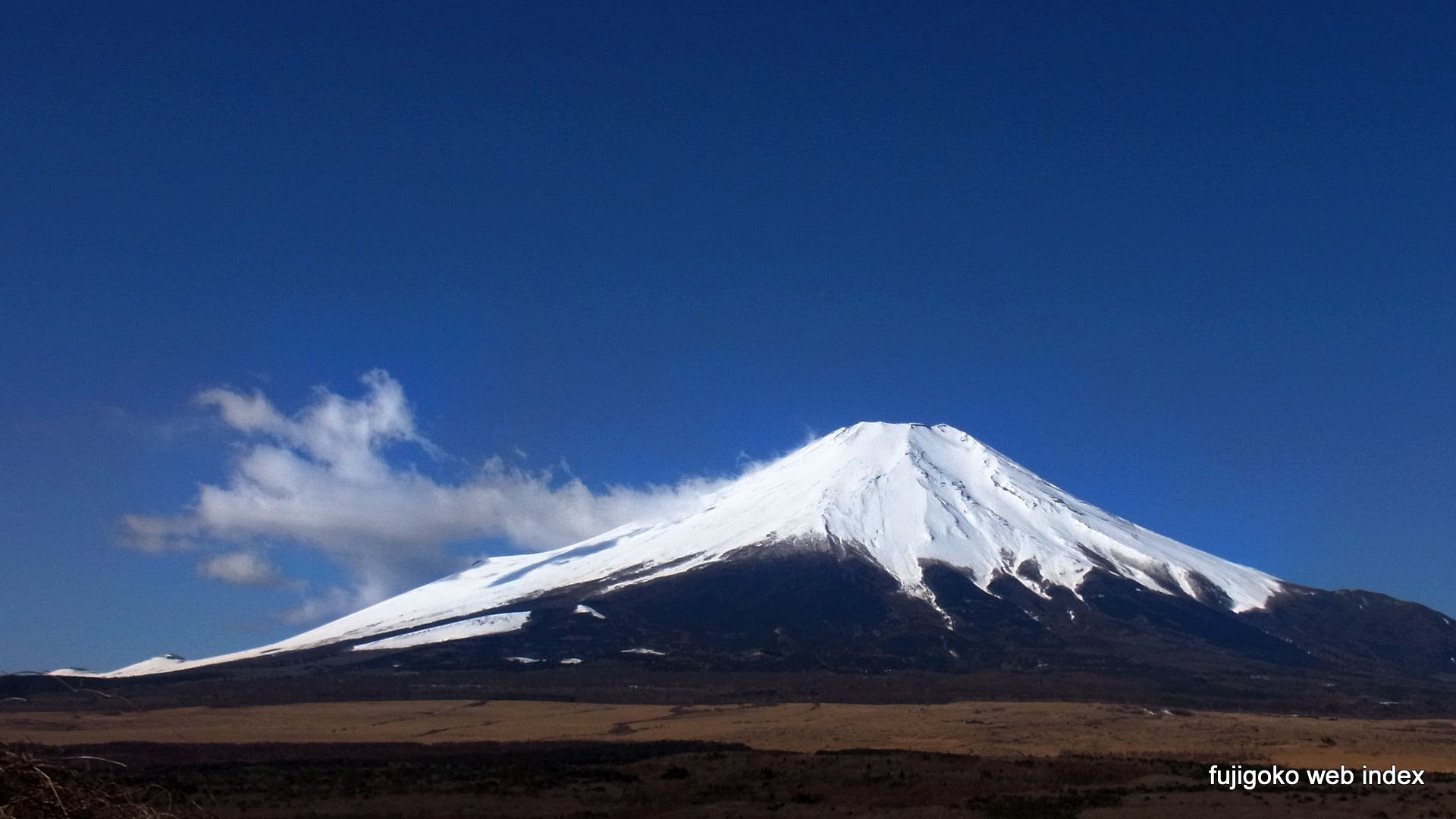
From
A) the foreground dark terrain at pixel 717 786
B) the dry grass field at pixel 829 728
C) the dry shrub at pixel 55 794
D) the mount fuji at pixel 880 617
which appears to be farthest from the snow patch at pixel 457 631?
the dry shrub at pixel 55 794

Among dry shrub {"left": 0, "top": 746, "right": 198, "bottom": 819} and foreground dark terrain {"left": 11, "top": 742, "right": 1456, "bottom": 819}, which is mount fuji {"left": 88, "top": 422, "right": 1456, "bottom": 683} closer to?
foreground dark terrain {"left": 11, "top": 742, "right": 1456, "bottom": 819}

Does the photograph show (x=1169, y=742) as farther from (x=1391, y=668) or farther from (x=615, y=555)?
(x=615, y=555)

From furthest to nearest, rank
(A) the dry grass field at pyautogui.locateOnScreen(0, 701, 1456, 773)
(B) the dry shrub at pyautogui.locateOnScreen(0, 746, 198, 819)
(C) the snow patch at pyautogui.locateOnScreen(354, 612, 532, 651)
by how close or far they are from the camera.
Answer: (C) the snow patch at pyautogui.locateOnScreen(354, 612, 532, 651), (A) the dry grass field at pyautogui.locateOnScreen(0, 701, 1456, 773), (B) the dry shrub at pyautogui.locateOnScreen(0, 746, 198, 819)

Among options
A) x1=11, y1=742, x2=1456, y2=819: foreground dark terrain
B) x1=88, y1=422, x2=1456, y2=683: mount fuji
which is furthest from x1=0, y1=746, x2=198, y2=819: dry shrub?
x1=88, y1=422, x2=1456, y2=683: mount fuji

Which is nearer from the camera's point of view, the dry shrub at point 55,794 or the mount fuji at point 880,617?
the dry shrub at point 55,794

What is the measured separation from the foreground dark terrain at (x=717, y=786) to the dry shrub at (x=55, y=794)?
23453 mm

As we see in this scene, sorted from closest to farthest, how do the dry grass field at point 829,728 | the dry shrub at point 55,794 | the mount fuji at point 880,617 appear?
the dry shrub at point 55,794
the dry grass field at point 829,728
the mount fuji at point 880,617

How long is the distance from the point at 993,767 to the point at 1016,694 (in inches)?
2210

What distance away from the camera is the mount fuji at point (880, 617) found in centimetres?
13412

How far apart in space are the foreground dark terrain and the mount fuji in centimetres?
7138

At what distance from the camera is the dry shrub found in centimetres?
809

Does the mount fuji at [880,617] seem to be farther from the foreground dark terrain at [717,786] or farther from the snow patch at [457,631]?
the foreground dark terrain at [717,786]

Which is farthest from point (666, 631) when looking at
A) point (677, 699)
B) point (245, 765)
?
point (245, 765)

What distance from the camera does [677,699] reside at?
99062 mm
